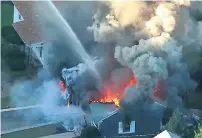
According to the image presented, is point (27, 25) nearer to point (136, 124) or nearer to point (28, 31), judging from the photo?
point (28, 31)

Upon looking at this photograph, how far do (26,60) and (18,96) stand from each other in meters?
2.76

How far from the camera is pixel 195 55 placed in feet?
69.1

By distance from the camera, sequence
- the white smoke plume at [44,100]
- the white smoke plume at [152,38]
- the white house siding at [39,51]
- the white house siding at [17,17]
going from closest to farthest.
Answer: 1. the white smoke plume at [44,100]
2. the white smoke plume at [152,38]
3. the white house siding at [39,51]
4. the white house siding at [17,17]

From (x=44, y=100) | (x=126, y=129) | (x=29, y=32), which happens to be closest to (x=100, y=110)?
(x=126, y=129)

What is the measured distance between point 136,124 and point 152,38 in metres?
3.25

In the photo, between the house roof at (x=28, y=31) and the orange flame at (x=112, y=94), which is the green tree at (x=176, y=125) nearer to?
the orange flame at (x=112, y=94)

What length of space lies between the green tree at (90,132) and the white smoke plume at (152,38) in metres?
2.11

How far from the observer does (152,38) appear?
19781mm

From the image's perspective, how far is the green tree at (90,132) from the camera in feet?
58.2

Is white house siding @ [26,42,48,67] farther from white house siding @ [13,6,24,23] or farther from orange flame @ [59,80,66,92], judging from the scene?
white house siding @ [13,6,24,23]

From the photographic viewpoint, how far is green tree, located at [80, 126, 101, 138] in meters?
17.7

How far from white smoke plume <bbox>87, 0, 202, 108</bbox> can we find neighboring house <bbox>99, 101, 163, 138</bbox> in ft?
2.45

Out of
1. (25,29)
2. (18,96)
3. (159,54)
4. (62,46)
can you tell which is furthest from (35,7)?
(159,54)

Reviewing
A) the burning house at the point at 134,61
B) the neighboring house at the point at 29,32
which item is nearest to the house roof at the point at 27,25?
the neighboring house at the point at 29,32
